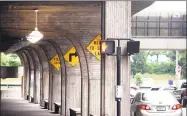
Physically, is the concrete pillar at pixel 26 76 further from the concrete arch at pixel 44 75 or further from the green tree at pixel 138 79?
the green tree at pixel 138 79

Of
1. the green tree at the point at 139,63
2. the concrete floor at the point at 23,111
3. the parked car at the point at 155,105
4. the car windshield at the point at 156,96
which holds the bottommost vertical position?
the concrete floor at the point at 23,111

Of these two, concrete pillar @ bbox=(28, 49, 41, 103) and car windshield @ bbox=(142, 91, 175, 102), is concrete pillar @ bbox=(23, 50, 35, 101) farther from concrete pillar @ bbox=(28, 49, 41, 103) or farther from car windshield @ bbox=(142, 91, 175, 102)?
A: car windshield @ bbox=(142, 91, 175, 102)

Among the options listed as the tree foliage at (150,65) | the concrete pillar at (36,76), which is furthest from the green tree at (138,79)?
the concrete pillar at (36,76)

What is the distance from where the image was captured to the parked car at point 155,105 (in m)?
19.4

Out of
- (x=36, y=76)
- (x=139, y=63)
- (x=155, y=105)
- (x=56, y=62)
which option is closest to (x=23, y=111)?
(x=56, y=62)

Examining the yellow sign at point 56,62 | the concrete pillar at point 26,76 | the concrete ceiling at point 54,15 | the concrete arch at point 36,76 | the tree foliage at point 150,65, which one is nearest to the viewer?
the concrete ceiling at point 54,15

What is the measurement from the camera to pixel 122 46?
52.9 ft

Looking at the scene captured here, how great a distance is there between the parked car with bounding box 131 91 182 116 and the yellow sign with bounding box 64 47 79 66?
31.8 ft

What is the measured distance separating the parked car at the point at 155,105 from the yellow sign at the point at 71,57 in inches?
382

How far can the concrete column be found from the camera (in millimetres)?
16156

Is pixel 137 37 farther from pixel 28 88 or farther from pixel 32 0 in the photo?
pixel 32 0

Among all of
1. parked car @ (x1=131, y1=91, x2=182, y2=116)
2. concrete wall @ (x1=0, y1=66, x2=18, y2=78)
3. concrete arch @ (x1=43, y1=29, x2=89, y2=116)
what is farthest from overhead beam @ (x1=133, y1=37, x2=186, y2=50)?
parked car @ (x1=131, y1=91, x2=182, y2=116)

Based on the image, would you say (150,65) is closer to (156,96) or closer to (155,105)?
(156,96)

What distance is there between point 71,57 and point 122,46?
1346 cm
